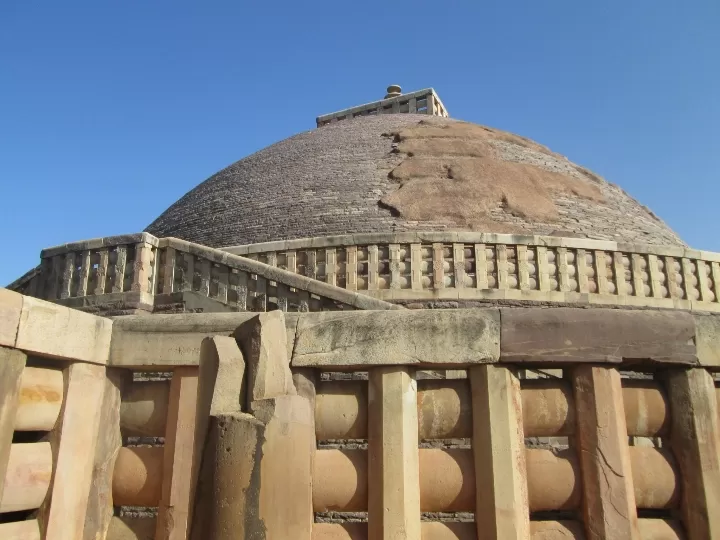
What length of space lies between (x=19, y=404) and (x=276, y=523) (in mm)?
1163

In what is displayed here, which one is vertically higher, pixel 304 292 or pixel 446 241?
pixel 446 241

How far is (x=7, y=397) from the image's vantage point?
2.54 meters

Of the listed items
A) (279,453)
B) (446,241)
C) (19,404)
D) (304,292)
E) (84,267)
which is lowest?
(279,453)

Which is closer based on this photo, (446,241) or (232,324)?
(232,324)

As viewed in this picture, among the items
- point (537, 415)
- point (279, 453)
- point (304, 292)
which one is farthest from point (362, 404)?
point (304, 292)

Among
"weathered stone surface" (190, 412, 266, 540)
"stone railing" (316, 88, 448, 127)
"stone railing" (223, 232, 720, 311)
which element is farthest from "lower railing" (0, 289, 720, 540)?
"stone railing" (316, 88, 448, 127)

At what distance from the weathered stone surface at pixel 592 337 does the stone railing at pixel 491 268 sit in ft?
20.7

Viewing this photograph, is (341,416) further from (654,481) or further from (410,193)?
(410,193)

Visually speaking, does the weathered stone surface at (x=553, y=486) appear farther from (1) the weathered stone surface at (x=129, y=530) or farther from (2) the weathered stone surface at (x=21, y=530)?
(2) the weathered stone surface at (x=21, y=530)

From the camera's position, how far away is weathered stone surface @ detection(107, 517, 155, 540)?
288 cm

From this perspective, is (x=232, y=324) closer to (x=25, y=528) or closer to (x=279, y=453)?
(x=279, y=453)

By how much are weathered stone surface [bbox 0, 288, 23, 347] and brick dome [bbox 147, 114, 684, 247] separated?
9308 mm

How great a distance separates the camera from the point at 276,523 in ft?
7.64

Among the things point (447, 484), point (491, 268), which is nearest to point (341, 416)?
point (447, 484)
